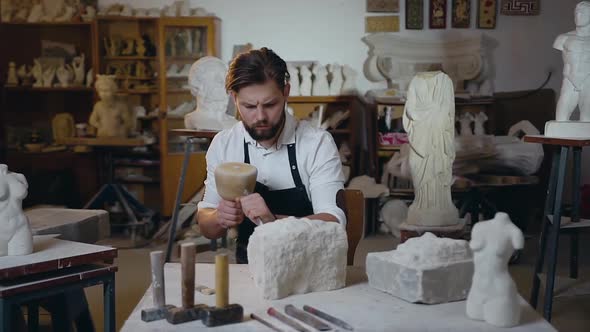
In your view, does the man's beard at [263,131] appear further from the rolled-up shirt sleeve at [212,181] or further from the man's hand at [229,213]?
the man's hand at [229,213]

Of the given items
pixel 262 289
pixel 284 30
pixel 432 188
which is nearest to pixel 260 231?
pixel 262 289

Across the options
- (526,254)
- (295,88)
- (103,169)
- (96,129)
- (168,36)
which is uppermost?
(168,36)

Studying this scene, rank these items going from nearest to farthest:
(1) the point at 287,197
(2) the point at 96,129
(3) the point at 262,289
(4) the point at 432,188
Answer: (3) the point at 262,289
(1) the point at 287,197
(4) the point at 432,188
(2) the point at 96,129

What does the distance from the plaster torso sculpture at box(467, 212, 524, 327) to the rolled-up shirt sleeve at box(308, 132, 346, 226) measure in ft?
3.23

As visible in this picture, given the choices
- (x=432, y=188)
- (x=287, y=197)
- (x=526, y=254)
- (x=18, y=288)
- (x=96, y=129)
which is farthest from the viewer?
(x=96, y=129)

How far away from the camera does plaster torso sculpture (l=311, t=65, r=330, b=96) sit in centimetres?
752

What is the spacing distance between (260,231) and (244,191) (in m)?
0.38

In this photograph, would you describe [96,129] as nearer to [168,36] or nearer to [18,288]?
[168,36]

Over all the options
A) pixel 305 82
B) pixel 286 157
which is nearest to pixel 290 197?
pixel 286 157

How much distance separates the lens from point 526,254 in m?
6.21

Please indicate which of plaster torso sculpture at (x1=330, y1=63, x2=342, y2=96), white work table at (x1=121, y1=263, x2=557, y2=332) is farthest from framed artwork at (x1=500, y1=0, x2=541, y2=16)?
white work table at (x1=121, y1=263, x2=557, y2=332)

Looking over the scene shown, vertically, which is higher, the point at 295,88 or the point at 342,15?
the point at 342,15

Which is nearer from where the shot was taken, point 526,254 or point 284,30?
point 526,254

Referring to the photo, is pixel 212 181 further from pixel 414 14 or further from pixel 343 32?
pixel 414 14
